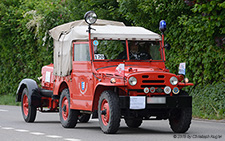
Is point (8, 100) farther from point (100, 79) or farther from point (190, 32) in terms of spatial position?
point (100, 79)

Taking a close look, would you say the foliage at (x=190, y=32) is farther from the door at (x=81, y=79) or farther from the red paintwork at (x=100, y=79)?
the door at (x=81, y=79)

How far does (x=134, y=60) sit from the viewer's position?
47.8 feet

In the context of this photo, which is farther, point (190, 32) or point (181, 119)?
point (190, 32)

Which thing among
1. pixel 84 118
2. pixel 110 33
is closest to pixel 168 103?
pixel 110 33

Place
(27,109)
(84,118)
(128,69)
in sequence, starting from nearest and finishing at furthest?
(128,69)
(84,118)
(27,109)

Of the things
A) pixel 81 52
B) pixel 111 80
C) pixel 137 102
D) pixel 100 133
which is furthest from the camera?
pixel 81 52

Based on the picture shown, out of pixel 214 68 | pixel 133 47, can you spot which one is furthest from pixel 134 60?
pixel 214 68

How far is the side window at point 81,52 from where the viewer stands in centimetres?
1466

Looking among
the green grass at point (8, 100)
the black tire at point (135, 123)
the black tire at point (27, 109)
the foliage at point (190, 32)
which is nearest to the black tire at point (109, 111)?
the black tire at point (135, 123)

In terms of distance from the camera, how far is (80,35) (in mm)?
14984

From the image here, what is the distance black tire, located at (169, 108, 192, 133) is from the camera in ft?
44.1

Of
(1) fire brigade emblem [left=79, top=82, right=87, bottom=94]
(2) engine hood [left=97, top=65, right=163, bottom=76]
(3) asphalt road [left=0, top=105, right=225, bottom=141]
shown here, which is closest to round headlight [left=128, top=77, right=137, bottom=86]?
(2) engine hood [left=97, top=65, right=163, bottom=76]

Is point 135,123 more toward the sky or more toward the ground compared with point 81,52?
more toward the ground

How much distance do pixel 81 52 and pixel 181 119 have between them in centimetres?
313
